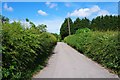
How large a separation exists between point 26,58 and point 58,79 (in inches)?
62.6

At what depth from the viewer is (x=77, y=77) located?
11234mm

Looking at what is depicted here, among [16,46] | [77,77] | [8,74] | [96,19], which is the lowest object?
[77,77]

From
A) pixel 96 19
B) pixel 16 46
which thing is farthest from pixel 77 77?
pixel 96 19

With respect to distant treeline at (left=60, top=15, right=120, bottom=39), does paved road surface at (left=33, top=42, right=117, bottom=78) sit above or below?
below

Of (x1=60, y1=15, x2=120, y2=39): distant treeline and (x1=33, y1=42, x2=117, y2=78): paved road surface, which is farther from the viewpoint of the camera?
(x1=60, y1=15, x2=120, y2=39): distant treeline

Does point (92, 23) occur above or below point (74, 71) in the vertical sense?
above

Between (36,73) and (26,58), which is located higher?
(26,58)

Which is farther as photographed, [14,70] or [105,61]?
[105,61]

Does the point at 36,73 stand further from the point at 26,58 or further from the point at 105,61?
the point at 105,61

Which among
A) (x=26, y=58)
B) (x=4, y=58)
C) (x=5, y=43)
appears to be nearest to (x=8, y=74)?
(x=4, y=58)

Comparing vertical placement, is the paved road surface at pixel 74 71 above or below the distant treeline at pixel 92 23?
below

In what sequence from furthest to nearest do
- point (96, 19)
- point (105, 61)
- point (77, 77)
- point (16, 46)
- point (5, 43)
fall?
point (96, 19), point (105, 61), point (77, 77), point (16, 46), point (5, 43)

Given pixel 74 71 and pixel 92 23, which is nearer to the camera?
pixel 74 71

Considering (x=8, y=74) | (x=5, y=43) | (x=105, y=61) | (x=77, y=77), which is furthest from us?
(x=105, y=61)
